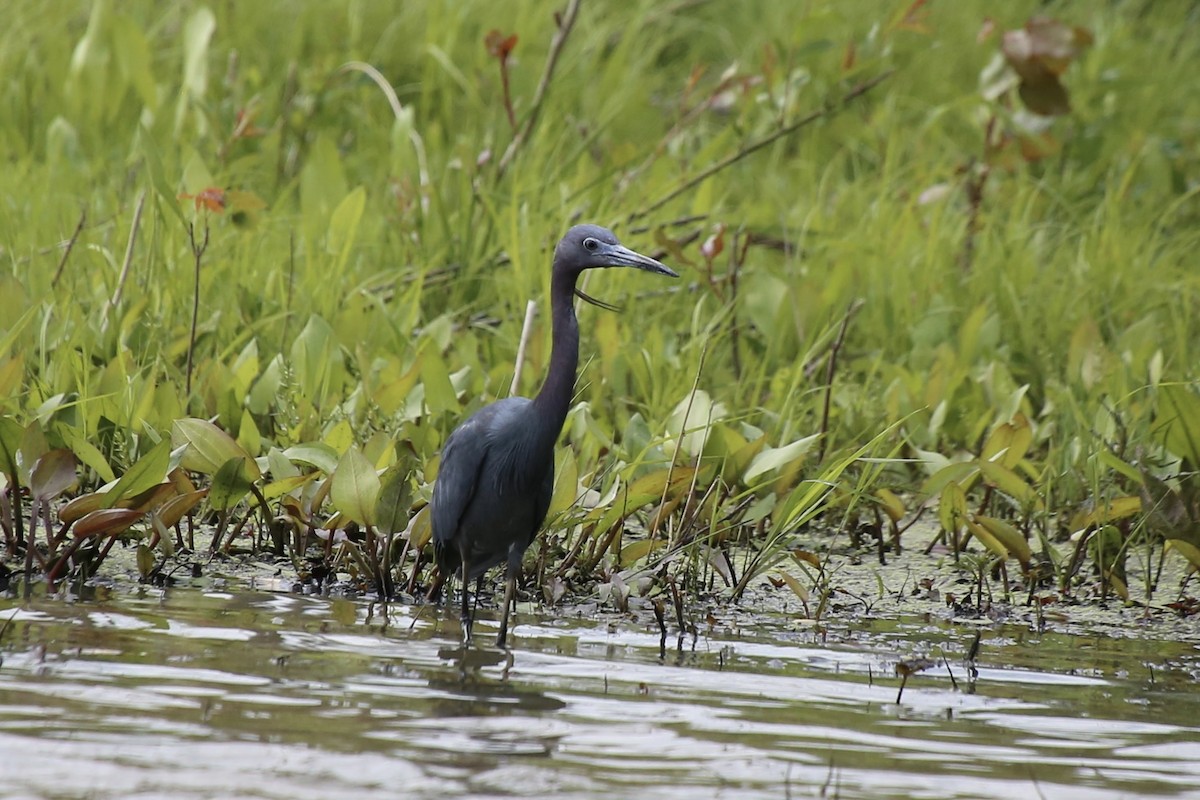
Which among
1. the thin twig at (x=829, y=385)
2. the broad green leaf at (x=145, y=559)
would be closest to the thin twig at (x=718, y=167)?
the thin twig at (x=829, y=385)

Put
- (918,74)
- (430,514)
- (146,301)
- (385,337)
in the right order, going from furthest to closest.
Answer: (918,74) → (385,337) → (146,301) → (430,514)

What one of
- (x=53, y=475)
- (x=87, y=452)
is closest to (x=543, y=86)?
(x=87, y=452)

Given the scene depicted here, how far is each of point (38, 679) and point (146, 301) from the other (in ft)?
6.92

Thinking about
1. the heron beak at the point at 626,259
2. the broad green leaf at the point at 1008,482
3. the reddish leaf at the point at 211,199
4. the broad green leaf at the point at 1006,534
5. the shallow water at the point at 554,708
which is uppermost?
the reddish leaf at the point at 211,199

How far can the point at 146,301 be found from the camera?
480cm

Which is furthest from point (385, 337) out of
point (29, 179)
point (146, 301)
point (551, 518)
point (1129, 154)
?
point (1129, 154)

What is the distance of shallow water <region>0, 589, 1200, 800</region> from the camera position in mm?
2494

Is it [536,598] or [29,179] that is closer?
[536,598]

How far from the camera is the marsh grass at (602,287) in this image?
162 inches

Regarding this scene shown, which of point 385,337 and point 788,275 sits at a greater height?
point 788,275

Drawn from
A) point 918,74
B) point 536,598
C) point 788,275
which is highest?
point 918,74

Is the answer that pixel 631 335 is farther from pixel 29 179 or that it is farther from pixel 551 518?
pixel 29 179

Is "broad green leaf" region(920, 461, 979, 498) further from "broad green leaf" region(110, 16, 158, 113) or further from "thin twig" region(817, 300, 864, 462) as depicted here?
"broad green leaf" region(110, 16, 158, 113)

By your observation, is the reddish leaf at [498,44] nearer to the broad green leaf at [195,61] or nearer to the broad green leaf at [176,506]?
the broad green leaf at [195,61]
